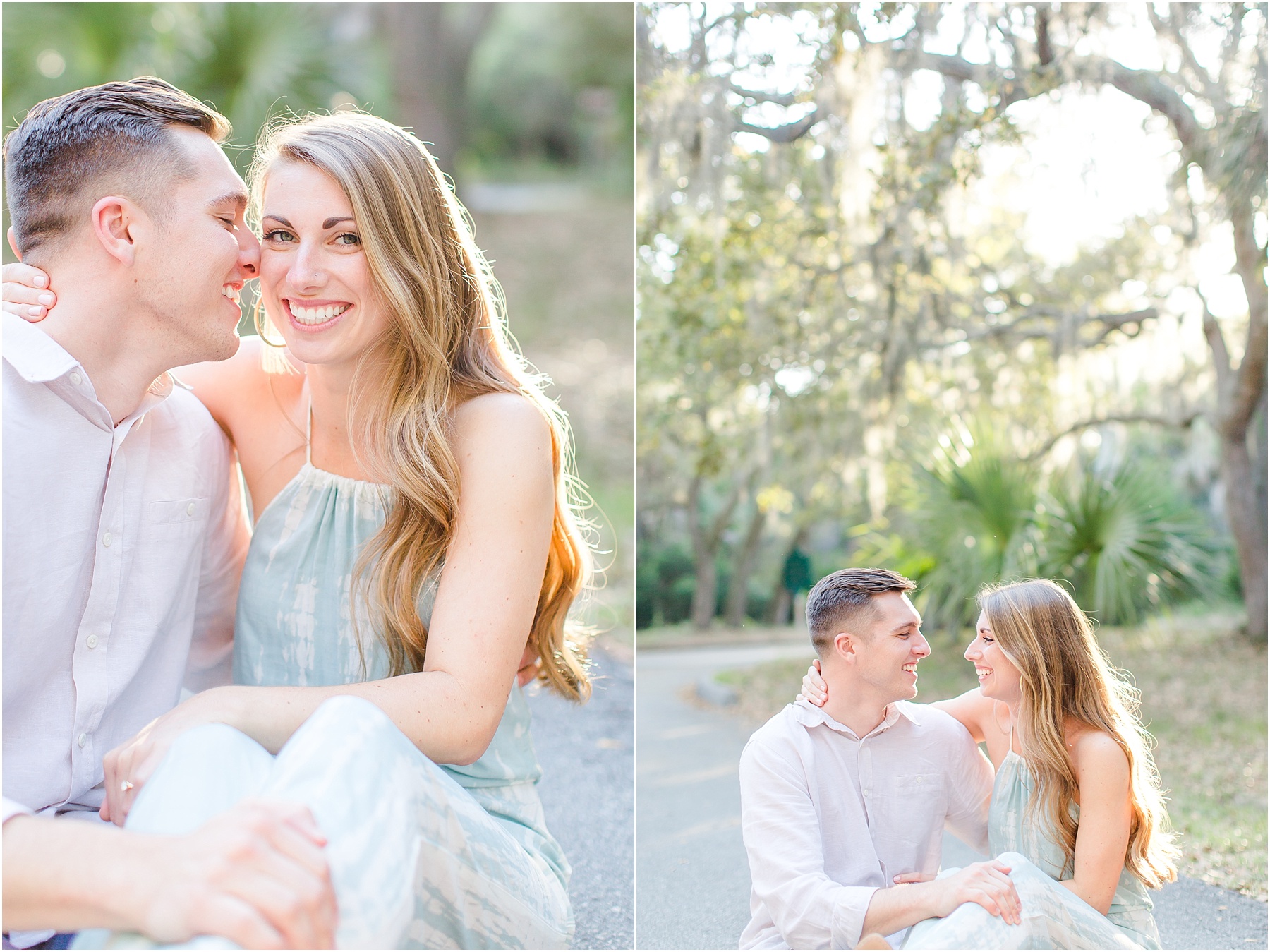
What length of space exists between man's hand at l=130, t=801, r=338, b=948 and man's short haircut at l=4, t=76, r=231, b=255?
1.06 metres

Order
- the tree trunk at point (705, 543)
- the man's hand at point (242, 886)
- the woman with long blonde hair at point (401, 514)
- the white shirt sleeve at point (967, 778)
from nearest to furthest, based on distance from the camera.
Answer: the man's hand at point (242, 886), the woman with long blonde hair at point (401, 514), the white shirt sleeve at point (967, 778), the tree trunk at point (705, 543)

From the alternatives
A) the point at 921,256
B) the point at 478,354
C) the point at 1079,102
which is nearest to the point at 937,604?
the point at 921,256

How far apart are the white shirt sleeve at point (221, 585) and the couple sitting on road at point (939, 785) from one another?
1.09 meters

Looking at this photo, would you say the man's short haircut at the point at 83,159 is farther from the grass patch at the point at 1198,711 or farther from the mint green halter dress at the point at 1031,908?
the grass patch at the point at 1198,711

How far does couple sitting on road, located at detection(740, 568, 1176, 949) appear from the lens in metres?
1.65

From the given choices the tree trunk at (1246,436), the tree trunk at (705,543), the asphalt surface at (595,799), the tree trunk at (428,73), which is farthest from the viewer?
the tree trunk at (428,73)

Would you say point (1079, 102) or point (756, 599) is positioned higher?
point (1079, 102)

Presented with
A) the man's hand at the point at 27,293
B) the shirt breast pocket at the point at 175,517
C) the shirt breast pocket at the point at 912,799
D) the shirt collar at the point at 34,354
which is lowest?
the shirt breast pocket at the point at 912,799

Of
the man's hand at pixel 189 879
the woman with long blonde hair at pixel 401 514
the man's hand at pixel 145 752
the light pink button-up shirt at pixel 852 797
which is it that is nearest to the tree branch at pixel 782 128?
the woman with long blonde hair at pixel 401 514

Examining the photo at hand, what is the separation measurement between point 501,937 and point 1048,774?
3.04 ft

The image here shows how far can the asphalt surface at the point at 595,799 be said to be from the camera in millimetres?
2416

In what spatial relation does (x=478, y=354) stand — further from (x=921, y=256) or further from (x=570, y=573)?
(x=921, y=256)

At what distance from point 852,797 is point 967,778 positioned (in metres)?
0.22

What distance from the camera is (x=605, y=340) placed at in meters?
10.4
